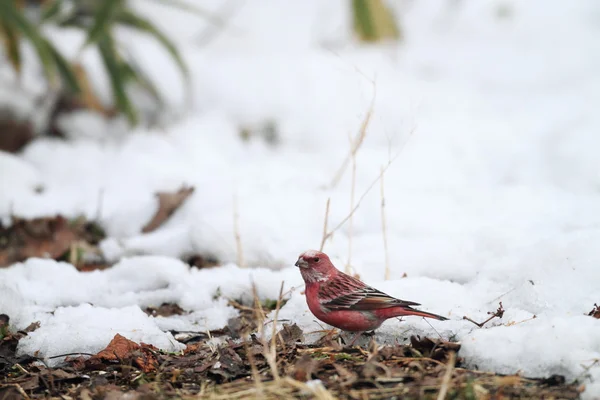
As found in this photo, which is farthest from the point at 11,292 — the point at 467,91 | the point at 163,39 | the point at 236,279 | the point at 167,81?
the point at 467,91

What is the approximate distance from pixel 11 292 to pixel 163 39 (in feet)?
10.1

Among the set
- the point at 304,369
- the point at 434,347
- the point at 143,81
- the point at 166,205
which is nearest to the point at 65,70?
the point at 143,81

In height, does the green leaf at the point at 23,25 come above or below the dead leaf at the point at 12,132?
above

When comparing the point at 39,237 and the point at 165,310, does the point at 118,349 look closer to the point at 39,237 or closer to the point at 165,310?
the point at 165,310

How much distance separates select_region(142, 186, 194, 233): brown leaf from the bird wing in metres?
2.05

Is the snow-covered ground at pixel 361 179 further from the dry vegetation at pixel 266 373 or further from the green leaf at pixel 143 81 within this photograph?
the green leaf at pixel 143 81

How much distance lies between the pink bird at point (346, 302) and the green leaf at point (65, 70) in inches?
135

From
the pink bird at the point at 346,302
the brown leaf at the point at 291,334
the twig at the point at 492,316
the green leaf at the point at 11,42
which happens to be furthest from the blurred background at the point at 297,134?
the brown leaf at the point at 291,334

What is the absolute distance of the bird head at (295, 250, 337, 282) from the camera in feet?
9.86

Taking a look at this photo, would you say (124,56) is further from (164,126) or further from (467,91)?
(467,91)

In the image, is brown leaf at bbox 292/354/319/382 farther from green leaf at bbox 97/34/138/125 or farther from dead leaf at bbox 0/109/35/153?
dead leaf at bbox 0/109/35/153

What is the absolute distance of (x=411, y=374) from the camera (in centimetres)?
235

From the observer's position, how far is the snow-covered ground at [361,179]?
309cm

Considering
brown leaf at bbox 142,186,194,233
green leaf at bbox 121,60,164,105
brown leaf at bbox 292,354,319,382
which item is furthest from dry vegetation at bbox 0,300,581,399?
green leaf at bbox 121,60,164,105
